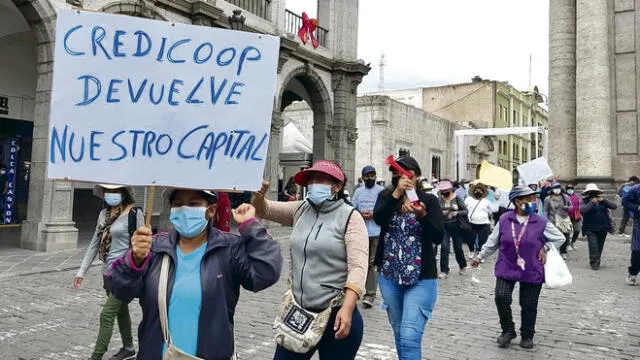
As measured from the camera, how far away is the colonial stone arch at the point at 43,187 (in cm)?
1010

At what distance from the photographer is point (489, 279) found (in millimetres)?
8828

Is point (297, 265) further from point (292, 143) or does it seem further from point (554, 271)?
point (292, 143)

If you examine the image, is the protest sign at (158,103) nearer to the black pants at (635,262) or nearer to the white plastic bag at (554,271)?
the white plastic bag at (554,271)

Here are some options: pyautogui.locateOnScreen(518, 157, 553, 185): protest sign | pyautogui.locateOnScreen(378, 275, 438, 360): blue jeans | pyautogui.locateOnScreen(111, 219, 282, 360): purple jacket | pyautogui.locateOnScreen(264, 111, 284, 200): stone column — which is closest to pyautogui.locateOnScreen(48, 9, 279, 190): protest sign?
pyautogui.locateOnScreen(111, 219, 282, 360): purple jacket

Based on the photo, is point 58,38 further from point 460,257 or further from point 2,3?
point 2,3

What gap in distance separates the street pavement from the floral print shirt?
1335mm

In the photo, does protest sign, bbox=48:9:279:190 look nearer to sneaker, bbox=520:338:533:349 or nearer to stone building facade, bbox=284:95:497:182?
sneaker, bbox=520:338:533:349

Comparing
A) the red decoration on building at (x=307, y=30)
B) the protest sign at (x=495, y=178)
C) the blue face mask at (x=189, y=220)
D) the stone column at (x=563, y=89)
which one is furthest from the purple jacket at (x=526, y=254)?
the stone column at (x=563, y=89)

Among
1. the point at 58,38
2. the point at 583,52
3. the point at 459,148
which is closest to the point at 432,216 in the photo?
the point at 58,38

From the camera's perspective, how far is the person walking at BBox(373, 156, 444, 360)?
3525mm

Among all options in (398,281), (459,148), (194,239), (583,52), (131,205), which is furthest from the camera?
(459,148)

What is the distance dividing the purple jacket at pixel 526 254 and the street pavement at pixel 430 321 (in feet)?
2.39

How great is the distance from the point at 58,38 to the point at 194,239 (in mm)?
1075

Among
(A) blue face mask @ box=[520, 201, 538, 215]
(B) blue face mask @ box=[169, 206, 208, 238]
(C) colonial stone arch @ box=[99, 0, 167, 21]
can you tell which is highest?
(C) colonial stone arch @ box=[99, 0, 167, 21]
